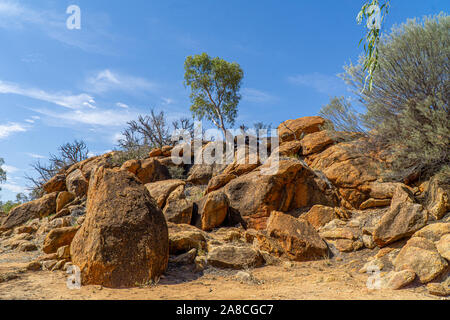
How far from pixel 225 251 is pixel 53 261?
370cm

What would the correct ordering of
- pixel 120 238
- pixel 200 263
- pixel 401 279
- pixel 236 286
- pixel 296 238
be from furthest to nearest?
pixel 296 238 → pixel 200 263 → pixel 120 238 → pixel 236 286 → pixel 401 279

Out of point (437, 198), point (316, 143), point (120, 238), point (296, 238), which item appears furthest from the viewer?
point (316, 143)

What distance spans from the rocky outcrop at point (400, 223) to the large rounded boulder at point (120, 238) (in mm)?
4632

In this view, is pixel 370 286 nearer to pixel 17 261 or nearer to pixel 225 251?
pixel 225 251

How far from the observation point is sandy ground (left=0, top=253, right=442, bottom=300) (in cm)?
504

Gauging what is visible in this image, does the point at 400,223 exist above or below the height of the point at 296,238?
above

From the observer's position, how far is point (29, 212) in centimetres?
1447

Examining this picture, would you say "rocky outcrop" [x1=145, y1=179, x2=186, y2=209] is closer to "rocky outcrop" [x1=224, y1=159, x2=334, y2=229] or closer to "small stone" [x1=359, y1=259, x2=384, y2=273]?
"rocky outcrop" [x1=224, y1=159, x2=334, y2=229]

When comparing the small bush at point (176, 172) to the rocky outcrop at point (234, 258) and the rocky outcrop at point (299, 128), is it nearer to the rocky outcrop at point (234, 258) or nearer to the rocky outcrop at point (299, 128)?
the rocky outcrop at point (299, 128)

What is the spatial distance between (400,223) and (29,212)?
48.4 feet

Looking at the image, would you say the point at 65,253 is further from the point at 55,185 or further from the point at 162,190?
the point at 55,185

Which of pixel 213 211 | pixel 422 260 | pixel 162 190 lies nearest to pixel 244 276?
pixel 422 260

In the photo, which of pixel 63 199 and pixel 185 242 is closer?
pixel 185 242

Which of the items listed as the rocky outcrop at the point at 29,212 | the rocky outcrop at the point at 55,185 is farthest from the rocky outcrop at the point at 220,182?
the rocky outcrop at the point at 55,185
